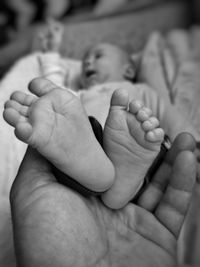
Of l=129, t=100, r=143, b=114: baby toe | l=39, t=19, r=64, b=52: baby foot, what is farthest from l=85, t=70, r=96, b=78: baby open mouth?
l=129, t=100, r=143, b=114: baby toe

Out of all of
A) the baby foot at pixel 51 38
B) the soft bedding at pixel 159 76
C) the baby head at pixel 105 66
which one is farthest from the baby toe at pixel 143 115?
the baby foot at pixel 51 38

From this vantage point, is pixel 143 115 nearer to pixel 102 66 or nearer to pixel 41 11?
pixel 102 66

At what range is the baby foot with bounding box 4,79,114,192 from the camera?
0.58m

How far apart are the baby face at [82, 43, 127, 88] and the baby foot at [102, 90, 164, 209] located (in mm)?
556

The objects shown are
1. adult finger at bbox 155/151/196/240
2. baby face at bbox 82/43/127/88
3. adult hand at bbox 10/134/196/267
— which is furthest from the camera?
baby face at bbox 82/43/127/88

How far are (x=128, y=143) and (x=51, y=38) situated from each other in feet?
2.92

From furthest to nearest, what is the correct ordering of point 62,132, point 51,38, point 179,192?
1. point 51,38
2. point 179,192
3. point 62,132

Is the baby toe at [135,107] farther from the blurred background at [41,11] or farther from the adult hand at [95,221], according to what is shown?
the blurred background at [41,11]

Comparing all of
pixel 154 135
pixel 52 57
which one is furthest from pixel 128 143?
pixel 52 57

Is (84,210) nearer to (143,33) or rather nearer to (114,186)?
(114,186)

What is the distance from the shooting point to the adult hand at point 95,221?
558mm

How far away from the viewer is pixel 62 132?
23.9 inches

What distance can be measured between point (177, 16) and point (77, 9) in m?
0.50

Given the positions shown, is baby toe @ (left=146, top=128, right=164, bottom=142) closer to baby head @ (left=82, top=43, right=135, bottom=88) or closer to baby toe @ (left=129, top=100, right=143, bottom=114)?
baby toe @ (left=129, top=100, right=143, bottom=114)
